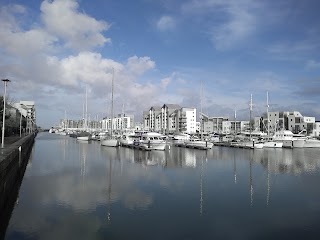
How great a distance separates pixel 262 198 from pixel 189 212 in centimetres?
668

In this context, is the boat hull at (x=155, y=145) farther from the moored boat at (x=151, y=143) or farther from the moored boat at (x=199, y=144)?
the moored boat at (x=199, y=144)

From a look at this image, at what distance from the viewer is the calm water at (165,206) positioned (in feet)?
45.4

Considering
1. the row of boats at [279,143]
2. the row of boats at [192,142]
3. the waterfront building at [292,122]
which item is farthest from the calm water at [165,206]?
the waterfront building at [292,122]

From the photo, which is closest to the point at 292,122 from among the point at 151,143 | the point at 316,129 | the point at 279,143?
the point at 316,129

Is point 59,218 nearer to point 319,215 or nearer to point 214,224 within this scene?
point 214,224

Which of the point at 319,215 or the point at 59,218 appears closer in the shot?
the point at 59,218

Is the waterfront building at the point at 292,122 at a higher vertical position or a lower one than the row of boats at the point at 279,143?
higher

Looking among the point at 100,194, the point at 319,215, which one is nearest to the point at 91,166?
the point at 100,194

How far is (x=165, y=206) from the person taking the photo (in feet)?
58.7

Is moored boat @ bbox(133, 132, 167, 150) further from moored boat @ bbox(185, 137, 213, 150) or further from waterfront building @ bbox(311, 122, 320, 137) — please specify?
waterfront building @ bbox(311, 122, 320, 137)

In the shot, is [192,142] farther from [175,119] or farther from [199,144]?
[175,119]

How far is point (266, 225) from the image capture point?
14883mm

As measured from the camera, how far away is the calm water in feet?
45.4

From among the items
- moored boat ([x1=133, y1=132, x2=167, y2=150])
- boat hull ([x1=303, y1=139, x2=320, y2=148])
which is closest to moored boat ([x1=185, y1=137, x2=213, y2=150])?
moored boat ([x1=133, y1=132, x2=167, y2=150])
